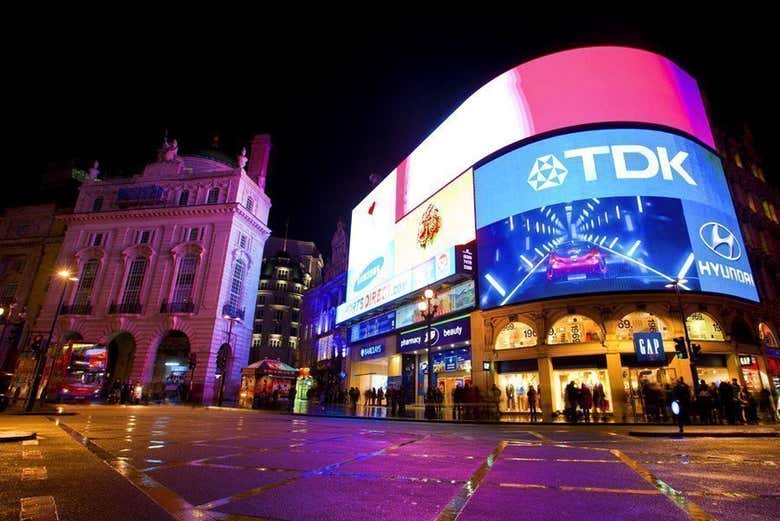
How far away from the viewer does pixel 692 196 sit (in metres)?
23.9

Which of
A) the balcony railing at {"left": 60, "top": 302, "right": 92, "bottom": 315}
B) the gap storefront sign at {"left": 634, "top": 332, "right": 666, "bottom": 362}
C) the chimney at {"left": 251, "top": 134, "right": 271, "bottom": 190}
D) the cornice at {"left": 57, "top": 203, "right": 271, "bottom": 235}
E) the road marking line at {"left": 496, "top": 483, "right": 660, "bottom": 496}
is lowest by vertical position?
the road marking line at {"left": 496, "top": 483, "right": 660, "bottom": 496}

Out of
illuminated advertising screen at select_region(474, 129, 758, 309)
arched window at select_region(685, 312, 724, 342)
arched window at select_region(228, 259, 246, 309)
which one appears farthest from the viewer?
arched window at select_region(228, 259, 246, 309)

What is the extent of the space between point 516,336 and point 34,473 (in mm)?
24665

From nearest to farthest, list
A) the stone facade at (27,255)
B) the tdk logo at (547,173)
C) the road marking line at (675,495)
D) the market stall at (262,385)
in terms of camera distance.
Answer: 1. the road marking line at (675,495)
2. the tdk logo at (547,173)
3. the market stall at (262,385)
4. the stone facade at (27,255)

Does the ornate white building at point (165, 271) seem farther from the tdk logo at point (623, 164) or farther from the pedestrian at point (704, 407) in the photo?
the pedestrian at point (704, 407)

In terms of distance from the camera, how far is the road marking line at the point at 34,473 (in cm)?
421

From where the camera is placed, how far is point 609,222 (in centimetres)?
2284

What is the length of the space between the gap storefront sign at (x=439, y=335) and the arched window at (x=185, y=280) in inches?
951

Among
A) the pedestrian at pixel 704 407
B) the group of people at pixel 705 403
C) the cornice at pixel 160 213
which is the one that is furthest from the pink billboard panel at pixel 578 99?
the cornice at pixel 160 213

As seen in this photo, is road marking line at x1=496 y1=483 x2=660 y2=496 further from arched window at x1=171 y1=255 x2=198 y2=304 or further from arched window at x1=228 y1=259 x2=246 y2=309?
arched window at x1=171 y1=255 x2=198 y2=304

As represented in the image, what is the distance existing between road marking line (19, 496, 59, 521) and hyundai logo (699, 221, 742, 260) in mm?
28807

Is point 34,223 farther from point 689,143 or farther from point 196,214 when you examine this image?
point 689,143

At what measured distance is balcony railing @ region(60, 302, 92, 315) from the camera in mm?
41781

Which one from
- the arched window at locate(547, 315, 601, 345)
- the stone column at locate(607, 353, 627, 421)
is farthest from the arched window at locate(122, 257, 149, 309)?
the stone column at locate(607, 353, 627, 421)
